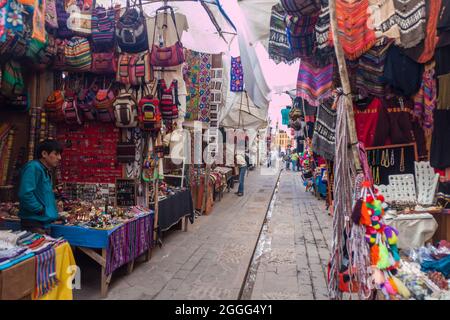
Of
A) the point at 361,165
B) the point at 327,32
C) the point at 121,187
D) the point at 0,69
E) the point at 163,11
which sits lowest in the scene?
the point at 121,187

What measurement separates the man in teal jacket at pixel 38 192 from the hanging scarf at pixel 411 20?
362cm

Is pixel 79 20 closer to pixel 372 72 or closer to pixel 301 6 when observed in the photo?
pixel 301 6

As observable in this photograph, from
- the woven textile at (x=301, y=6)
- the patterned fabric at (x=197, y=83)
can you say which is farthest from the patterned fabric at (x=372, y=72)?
the patterned fabric at (x=197, y=83)

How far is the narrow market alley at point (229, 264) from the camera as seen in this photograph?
3.92 m

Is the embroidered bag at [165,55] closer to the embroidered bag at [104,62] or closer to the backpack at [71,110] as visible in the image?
the embroidered bag at [104,62]

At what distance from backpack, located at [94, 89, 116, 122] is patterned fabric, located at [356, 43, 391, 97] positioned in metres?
3.15

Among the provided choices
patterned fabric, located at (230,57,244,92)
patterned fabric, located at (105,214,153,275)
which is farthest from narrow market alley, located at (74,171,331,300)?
patterned fabric, located at (230,57,244,92)

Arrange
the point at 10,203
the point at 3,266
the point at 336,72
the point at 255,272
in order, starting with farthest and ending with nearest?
the point at 255,272
the point at 10,203
the point at 336,72
the point at 3,266

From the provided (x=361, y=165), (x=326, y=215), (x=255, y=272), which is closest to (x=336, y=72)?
(x=361, y=165)

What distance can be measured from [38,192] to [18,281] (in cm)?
107

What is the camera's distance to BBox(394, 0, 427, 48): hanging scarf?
10.4ft

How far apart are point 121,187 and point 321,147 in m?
2.94

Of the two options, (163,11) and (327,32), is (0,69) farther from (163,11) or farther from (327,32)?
(327,32)
